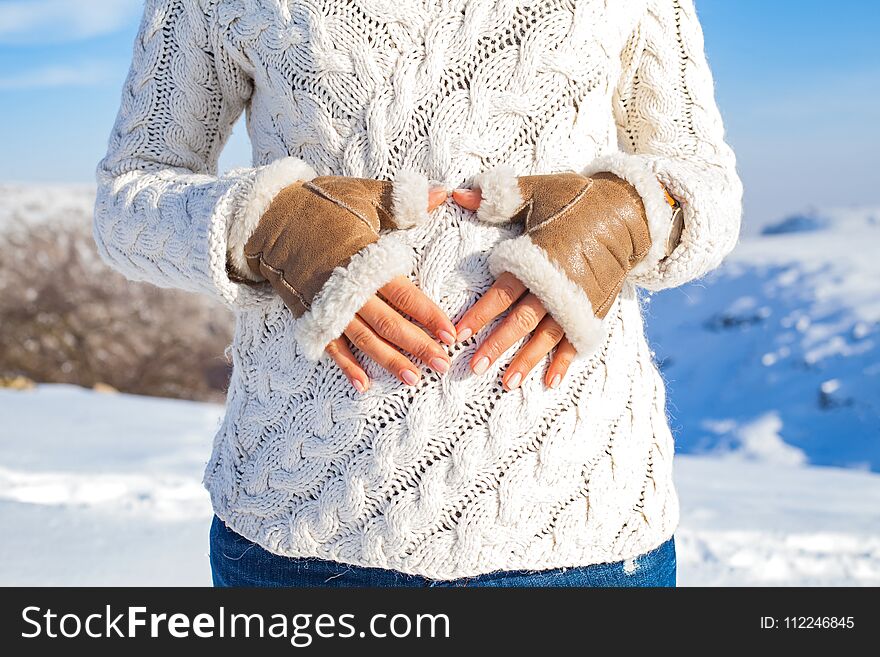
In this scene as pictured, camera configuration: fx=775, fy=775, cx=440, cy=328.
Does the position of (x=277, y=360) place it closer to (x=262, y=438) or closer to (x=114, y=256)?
(x=262, y=438)

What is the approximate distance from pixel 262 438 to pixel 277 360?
12 centimetres

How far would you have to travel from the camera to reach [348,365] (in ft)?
3.31

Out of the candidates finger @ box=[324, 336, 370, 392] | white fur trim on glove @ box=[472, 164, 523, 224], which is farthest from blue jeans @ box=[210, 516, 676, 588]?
white fur trim on glove @ box=[472, 164, 523, 224]

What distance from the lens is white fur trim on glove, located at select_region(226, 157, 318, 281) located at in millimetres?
981

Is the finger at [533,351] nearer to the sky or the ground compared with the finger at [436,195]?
nearer to the ground

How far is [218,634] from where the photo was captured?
1.13m

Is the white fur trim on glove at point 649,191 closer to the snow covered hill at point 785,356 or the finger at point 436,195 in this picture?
the finger at point 436,195

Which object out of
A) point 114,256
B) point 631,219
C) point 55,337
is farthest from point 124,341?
point 631,219

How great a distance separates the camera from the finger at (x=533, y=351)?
98 cm

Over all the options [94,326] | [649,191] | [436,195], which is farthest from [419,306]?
[94,326]

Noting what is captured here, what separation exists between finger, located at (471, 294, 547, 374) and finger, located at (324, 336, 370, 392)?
146mm

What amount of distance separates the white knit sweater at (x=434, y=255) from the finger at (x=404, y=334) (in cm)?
4

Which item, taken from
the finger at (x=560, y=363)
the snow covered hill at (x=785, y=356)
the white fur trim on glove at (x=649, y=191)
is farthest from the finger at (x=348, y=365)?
the snow covered hill at (x=785, y=356)

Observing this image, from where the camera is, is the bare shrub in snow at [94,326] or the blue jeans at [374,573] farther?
the bare shrub in snow at [94,326]
